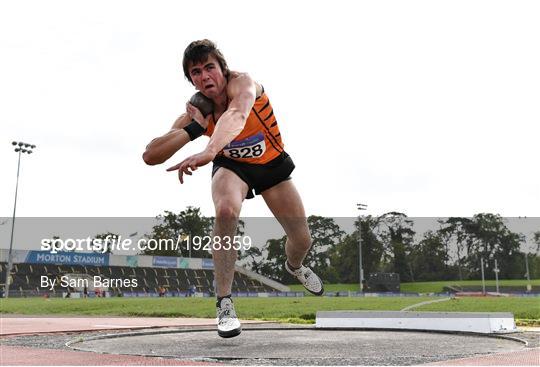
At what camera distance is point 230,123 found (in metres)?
3.51

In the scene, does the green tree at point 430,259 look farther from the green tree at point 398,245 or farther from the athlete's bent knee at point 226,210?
the athlete's bent knee at point 226,210

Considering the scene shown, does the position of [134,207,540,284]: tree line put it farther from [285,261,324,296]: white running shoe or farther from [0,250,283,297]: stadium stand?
[285,261,324,296]: white running shoe

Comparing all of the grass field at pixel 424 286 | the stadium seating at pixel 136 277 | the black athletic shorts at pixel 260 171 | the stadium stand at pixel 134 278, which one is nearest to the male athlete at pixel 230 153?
the black athletic shorts at pixel 260 171

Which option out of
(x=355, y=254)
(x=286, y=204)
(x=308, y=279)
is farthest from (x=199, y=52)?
(x=355, y=254)

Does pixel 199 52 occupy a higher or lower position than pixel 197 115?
higher

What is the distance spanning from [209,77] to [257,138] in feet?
2.59

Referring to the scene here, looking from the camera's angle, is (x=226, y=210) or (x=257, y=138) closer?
(x=226, y=210)

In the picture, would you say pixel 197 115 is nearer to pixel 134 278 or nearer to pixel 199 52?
pixel 199 52

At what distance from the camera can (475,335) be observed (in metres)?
12.1

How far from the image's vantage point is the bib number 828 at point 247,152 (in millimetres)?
4488

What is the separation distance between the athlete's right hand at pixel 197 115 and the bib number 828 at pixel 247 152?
21.6 inches

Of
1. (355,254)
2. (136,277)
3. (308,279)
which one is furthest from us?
(355,254)

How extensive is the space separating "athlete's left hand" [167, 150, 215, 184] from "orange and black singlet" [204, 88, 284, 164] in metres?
1.20

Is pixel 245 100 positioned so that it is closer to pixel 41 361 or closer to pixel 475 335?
pixel 41 361
